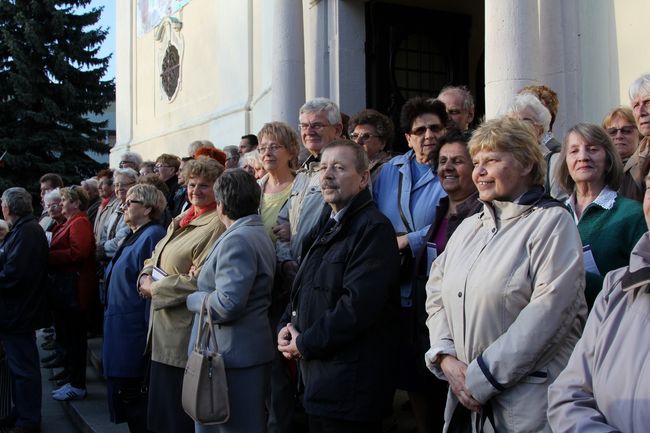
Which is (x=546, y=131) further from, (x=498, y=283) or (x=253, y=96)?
(x=253, y=96)

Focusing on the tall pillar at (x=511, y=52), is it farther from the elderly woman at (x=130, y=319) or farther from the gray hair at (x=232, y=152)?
the gray hair at (x=232, y=152)

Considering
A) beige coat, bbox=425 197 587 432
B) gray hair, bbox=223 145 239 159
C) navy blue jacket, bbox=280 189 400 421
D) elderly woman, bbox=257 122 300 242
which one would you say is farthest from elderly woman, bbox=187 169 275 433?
gray hair, bbox=223 145 239 159

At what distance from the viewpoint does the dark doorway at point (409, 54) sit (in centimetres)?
941

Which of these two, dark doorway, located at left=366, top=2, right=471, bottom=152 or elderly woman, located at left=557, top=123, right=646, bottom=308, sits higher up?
dark doorway, located at left=366, top=2, right=471, bottom=152

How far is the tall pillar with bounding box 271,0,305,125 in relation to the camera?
881 centimetres

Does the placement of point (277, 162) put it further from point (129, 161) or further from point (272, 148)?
point (129, 161)

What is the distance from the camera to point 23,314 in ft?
19.3

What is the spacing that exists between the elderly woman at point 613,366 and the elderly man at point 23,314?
16.2 ft

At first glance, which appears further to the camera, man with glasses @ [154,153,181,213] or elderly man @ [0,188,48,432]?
man with glasses @ [154,153,181,213]

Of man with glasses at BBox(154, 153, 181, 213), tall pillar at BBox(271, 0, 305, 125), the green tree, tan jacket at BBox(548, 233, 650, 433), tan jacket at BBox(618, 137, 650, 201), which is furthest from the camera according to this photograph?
the green tree

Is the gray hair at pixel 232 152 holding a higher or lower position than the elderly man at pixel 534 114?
higher

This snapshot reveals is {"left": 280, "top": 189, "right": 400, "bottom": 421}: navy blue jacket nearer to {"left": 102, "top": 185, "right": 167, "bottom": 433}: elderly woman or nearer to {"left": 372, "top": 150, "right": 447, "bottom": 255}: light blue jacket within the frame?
{"left": 372, "top": 150, "right": 447, "bottom": 255}: light blue jacket

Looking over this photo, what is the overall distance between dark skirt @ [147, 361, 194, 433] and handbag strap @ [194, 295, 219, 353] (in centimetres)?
49

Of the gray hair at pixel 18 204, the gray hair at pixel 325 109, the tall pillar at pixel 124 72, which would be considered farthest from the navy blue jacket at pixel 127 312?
the tall pillar at pixel 124 72
